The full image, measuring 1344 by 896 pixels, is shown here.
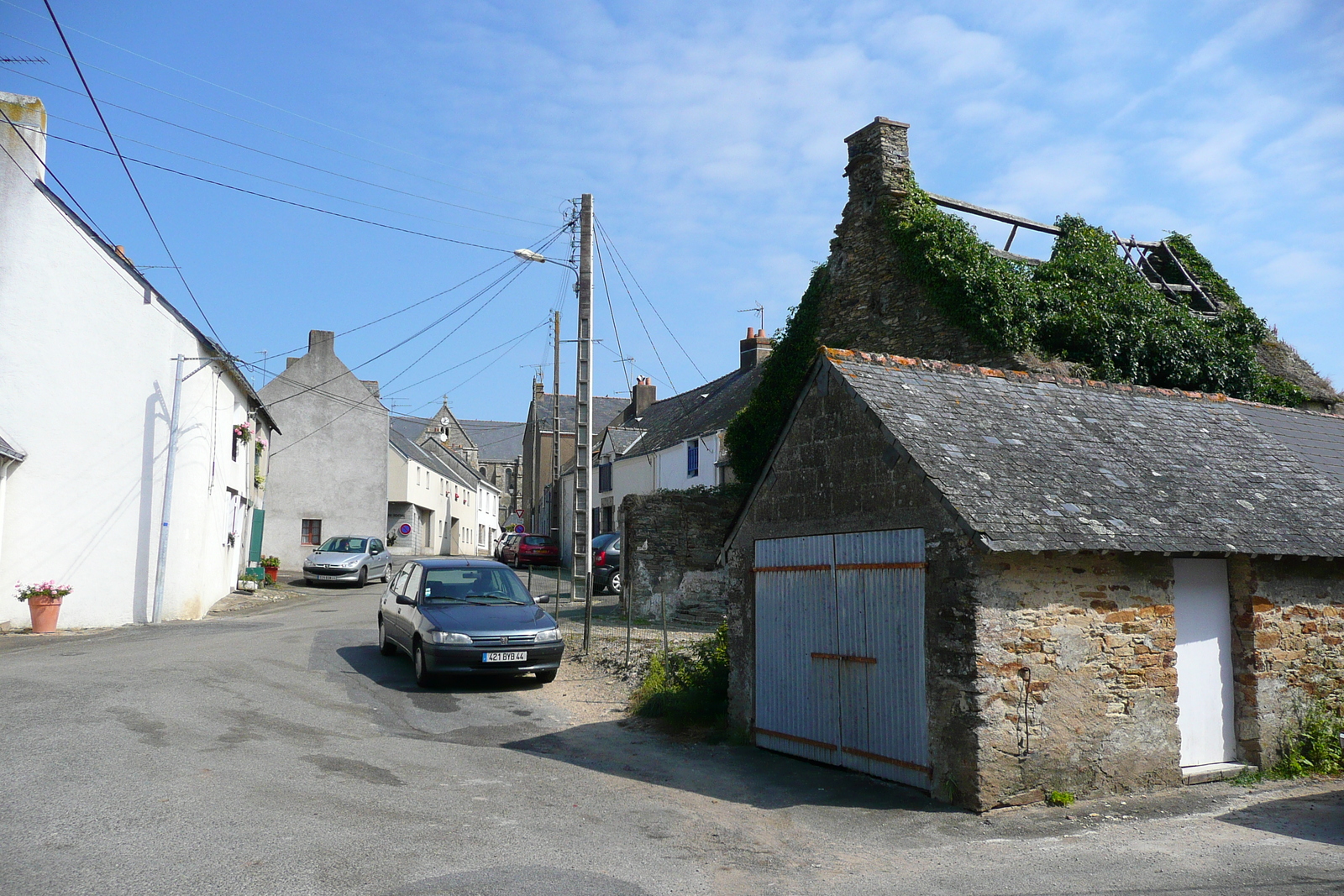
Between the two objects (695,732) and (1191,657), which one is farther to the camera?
(695,732)

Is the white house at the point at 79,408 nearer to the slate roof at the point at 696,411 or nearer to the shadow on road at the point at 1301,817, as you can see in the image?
the slate roof at the point at 696,411

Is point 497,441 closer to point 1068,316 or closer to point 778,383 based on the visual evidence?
point 778,383

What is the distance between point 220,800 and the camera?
6938 mm

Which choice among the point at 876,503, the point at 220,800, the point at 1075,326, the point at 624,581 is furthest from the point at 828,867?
the point at 1075,326

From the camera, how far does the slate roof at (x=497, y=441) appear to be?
97.4 metres

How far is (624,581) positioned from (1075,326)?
10.3 metres

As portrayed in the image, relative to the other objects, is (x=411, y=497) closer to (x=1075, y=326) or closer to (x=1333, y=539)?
(x=1075, y=326)

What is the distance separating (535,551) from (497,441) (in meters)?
63.9

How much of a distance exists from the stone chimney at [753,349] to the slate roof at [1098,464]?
23.2 meters

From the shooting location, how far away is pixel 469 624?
12.6m

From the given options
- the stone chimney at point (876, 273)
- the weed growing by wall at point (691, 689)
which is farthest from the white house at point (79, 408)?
the stone chimney at point (876, 273)

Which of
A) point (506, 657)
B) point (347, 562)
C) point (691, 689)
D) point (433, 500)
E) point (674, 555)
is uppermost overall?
point (433, 500)

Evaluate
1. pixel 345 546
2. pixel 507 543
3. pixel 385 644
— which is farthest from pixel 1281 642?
pixel 507 543

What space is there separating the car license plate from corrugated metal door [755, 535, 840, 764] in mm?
3809
